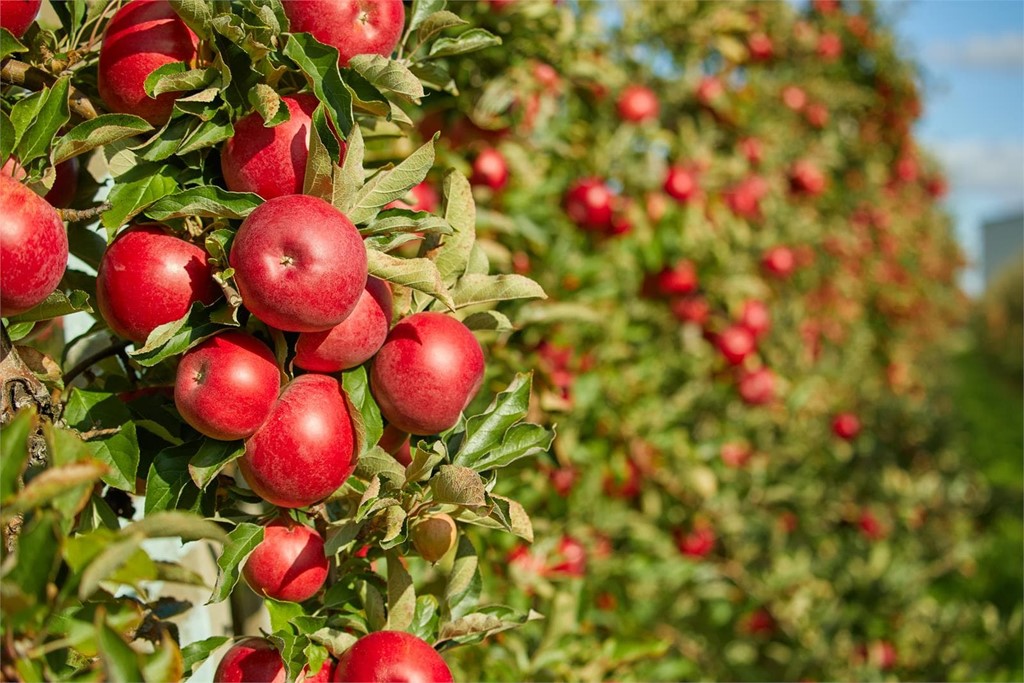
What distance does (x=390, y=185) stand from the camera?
73cm

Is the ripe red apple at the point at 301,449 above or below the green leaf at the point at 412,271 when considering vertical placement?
below

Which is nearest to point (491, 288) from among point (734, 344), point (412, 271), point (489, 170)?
point (412, 271)

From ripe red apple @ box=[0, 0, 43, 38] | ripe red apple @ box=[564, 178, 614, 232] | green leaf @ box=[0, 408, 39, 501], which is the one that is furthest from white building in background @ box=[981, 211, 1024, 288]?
green leaf @ box=[0, 408, 39, 501]

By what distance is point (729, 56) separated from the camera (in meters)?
2.70

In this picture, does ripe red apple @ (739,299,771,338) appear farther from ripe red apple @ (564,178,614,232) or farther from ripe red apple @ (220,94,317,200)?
ripe red apple @ (220,94,317,200)

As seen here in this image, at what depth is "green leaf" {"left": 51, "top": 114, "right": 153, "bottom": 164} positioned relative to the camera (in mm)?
692

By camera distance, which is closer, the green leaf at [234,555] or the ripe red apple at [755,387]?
the green leaf at [234,555]

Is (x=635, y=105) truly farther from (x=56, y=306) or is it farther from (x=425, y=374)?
(x=56, y=306)

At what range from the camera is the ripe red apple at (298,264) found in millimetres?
655

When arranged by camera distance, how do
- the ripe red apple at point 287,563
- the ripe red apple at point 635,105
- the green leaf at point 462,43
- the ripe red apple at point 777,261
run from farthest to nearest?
the ripe red apple at point 777,261, the ripe red apple at point 635,105, the green leaf at point 462,43, the ripe red apple at point 287,563

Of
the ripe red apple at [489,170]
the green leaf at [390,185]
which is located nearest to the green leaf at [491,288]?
the green leaf at [390,185]

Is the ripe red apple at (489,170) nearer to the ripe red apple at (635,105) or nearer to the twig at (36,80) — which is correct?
the ripe red apple at (635,105)

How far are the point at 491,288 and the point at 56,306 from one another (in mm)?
355

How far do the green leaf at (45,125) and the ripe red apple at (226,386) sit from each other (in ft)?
0.60
